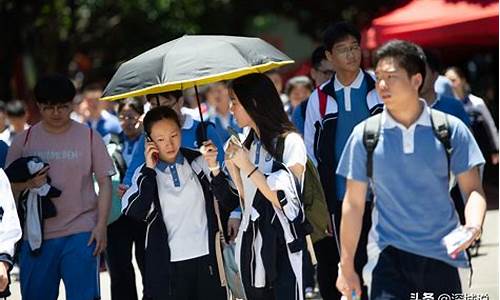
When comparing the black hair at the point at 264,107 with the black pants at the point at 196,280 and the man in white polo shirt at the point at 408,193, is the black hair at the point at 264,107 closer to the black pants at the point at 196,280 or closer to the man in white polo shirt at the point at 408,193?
the black pants at the point at 196,280

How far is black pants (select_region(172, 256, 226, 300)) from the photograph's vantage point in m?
6.48

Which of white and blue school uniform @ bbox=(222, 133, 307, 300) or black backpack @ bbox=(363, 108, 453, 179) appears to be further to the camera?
white and blue school uniform @ bbox=(222, 133, 307, 300)

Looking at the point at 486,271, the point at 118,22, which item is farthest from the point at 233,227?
the point at 118,22

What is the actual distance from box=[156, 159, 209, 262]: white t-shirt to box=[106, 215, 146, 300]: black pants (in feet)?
5.19

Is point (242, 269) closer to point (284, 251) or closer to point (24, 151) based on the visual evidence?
point (284, 251)

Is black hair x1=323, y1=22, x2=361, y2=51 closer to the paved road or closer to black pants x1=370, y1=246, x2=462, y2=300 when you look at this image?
the paved road

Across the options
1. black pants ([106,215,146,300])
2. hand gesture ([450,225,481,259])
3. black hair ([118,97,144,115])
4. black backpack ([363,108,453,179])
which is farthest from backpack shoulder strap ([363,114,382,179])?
black hair ([118,97,144,115])

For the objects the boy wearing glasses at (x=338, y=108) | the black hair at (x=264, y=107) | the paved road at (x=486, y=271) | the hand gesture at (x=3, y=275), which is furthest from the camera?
the paved road at (x=486, y=271)

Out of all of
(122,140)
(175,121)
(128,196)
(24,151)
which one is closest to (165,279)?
(128,196)

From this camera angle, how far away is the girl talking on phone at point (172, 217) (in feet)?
21.2

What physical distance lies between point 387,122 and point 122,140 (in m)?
4.41

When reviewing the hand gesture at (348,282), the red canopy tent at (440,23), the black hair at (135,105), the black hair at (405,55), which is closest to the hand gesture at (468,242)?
the hand gesture at (348,282)

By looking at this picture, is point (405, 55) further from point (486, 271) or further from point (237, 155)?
point (486, 271)

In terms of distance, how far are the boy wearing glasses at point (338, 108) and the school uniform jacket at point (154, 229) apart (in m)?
1.06
